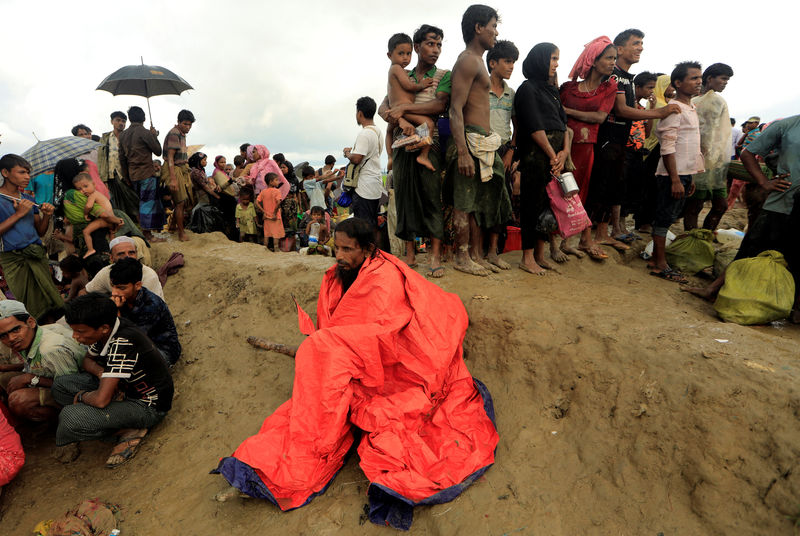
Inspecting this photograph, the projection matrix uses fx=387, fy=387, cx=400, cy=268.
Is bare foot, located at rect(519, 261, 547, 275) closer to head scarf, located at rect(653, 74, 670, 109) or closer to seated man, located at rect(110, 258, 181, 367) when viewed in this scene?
head scarf, located at rect(653, 74, 670, 109)

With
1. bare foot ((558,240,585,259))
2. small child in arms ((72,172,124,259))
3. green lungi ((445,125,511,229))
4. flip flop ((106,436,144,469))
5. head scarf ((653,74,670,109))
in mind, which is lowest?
flip flop ((106,436,144,469))

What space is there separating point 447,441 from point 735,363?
1.60m

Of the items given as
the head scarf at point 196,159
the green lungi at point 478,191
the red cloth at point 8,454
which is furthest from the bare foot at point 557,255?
the head scarf at point 196,159

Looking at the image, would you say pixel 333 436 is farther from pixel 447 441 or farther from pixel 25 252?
pixel 25 252

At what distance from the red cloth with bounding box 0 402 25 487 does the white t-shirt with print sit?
3266mm

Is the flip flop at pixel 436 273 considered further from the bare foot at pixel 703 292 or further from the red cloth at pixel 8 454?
the red cloth at pixel 8 454

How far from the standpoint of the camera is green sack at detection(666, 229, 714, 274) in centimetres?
399

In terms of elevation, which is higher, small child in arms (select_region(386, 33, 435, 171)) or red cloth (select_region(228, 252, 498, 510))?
small child in arms (select_region(386, 33, 435, 171))

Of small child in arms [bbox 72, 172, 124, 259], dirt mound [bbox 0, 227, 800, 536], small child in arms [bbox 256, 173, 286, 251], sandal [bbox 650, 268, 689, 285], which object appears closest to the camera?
dirt mound [bbox 0, 227, 800, 536]

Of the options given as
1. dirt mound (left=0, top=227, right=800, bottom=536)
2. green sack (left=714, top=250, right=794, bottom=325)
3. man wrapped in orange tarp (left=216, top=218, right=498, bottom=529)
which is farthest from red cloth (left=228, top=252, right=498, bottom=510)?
green sack (left=714, top=250, right=794, bottom=325)

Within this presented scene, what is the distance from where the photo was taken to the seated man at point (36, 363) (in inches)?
106

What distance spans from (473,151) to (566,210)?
1.04 m

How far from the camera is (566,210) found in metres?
3.53

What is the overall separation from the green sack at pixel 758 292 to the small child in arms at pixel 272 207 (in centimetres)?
606
